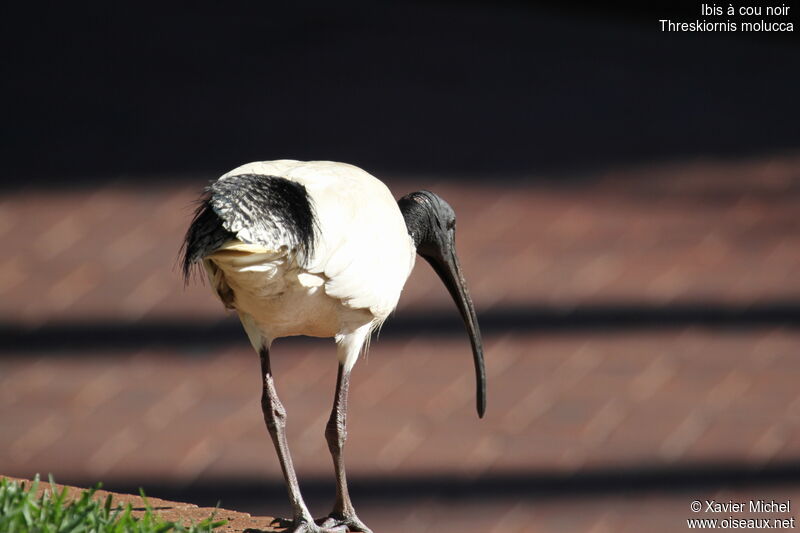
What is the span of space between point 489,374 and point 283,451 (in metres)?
3.46

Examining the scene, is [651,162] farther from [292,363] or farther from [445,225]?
[445,225]

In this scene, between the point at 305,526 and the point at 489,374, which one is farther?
the point at 489,374

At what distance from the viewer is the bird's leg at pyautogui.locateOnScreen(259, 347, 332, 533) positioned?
386 cm

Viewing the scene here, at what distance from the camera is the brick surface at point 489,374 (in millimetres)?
6387

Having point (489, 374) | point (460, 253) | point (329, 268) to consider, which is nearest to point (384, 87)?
point (460, 253)

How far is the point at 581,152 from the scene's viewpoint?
31.9ft

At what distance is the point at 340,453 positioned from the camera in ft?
13.5

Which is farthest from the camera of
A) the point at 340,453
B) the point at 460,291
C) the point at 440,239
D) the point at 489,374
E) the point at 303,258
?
the point at 489,374

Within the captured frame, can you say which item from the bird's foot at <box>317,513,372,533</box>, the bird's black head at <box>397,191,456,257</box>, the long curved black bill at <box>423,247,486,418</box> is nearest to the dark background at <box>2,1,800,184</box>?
the long curved black bill at <box>423,247,486,418</box>

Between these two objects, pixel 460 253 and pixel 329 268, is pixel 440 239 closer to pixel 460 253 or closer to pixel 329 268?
pixel 329 268

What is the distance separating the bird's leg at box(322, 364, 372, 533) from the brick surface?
1.94 meters

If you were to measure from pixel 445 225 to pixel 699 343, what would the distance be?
139 inches

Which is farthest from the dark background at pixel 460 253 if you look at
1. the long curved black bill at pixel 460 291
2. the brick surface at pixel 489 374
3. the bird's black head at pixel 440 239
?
the bird's black head at pixel 440 239

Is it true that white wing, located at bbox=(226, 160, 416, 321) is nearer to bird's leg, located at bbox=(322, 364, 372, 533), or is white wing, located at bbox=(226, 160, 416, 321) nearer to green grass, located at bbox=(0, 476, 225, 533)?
bird's leg, located at bbox=(322, 364, 372, 533)
